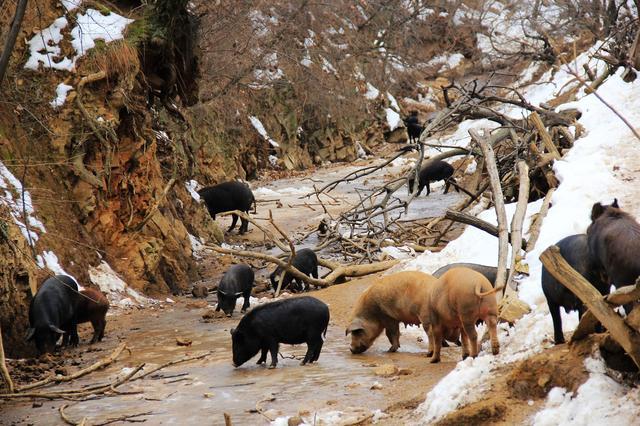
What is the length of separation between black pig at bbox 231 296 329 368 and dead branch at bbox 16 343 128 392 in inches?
57.4

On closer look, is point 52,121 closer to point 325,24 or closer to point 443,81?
point 325,24

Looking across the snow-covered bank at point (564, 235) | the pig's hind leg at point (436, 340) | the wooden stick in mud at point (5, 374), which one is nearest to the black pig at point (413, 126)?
the snow-covered bank at point (564, 235)

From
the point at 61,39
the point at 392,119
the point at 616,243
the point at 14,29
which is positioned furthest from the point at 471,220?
the point at 392,119

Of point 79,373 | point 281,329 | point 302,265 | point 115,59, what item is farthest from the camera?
point 302,265

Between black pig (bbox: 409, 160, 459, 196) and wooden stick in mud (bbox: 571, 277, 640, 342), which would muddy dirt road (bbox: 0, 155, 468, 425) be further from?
black pig (bbox: 409, 160, 459, 196)

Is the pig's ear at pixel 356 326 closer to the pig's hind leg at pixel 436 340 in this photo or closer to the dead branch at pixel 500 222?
the pig's hind leg at pixel 436 340

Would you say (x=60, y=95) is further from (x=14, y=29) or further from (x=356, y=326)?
(x=14, y=29)

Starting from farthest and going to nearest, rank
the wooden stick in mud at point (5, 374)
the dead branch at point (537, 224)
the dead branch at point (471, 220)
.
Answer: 1. the dead branch at point (471, 220)
2. the dead branch at point (537, 224)
3. the wooden stick in mud at point (5, 374)


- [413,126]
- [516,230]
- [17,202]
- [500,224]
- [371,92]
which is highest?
[371,92]

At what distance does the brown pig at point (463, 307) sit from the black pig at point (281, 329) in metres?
1.49

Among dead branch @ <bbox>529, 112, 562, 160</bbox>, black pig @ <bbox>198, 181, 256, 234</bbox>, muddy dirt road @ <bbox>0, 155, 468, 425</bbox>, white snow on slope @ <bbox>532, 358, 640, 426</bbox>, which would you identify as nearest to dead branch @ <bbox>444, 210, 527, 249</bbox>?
muddy dirt road @ <bbox>0, 155, 468, 425</bbox>

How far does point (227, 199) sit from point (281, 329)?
38.5ft

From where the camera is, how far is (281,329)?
30.9ft

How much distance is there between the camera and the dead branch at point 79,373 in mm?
8312
